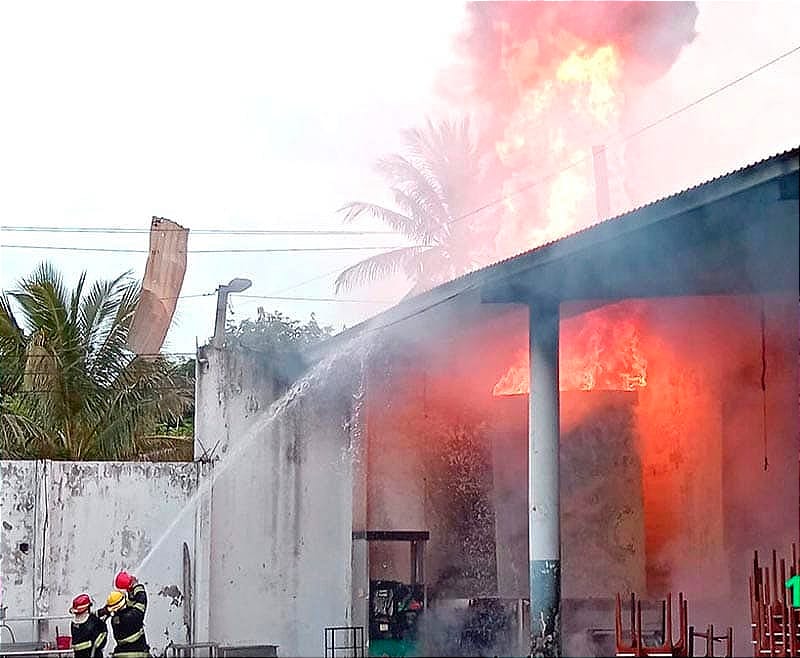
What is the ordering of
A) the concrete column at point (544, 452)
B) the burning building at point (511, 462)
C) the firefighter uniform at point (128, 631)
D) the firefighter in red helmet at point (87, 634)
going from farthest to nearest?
1. the burning building at point (511, 462)
2. the concrete column at point (544, 452)
3. the firefighter in red helmet at point (87, 634)
4. the firefighter uniform at point (128, 631)

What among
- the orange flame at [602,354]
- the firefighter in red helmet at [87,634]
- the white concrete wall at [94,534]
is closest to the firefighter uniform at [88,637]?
the firefighter in red helmet at [87,634]

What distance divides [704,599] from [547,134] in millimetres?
6833

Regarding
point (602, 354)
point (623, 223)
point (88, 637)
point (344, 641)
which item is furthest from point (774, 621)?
point (88, 637)

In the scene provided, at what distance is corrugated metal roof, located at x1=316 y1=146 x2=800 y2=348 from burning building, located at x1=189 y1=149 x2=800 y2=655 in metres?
0.15

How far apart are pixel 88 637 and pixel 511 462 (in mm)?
6047

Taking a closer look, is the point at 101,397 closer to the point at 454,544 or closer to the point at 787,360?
the point at 454,544

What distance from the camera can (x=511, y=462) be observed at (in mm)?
15391

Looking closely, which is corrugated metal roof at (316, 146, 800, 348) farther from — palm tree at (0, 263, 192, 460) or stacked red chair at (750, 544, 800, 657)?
palm tree at (0, 263, 192, 460)

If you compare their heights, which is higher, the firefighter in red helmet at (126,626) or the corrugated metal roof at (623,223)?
the corrugated metal roof at (623,223)

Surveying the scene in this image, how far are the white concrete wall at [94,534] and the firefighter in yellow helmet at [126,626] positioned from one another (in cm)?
341

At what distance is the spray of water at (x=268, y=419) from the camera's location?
14703mm

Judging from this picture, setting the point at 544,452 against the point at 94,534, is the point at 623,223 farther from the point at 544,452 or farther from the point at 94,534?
the point at 94,534

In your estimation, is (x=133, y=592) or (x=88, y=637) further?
(x=133, y=592)

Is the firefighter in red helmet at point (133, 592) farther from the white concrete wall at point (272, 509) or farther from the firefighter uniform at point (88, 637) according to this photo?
the white concrete wall at point (272, 509)
